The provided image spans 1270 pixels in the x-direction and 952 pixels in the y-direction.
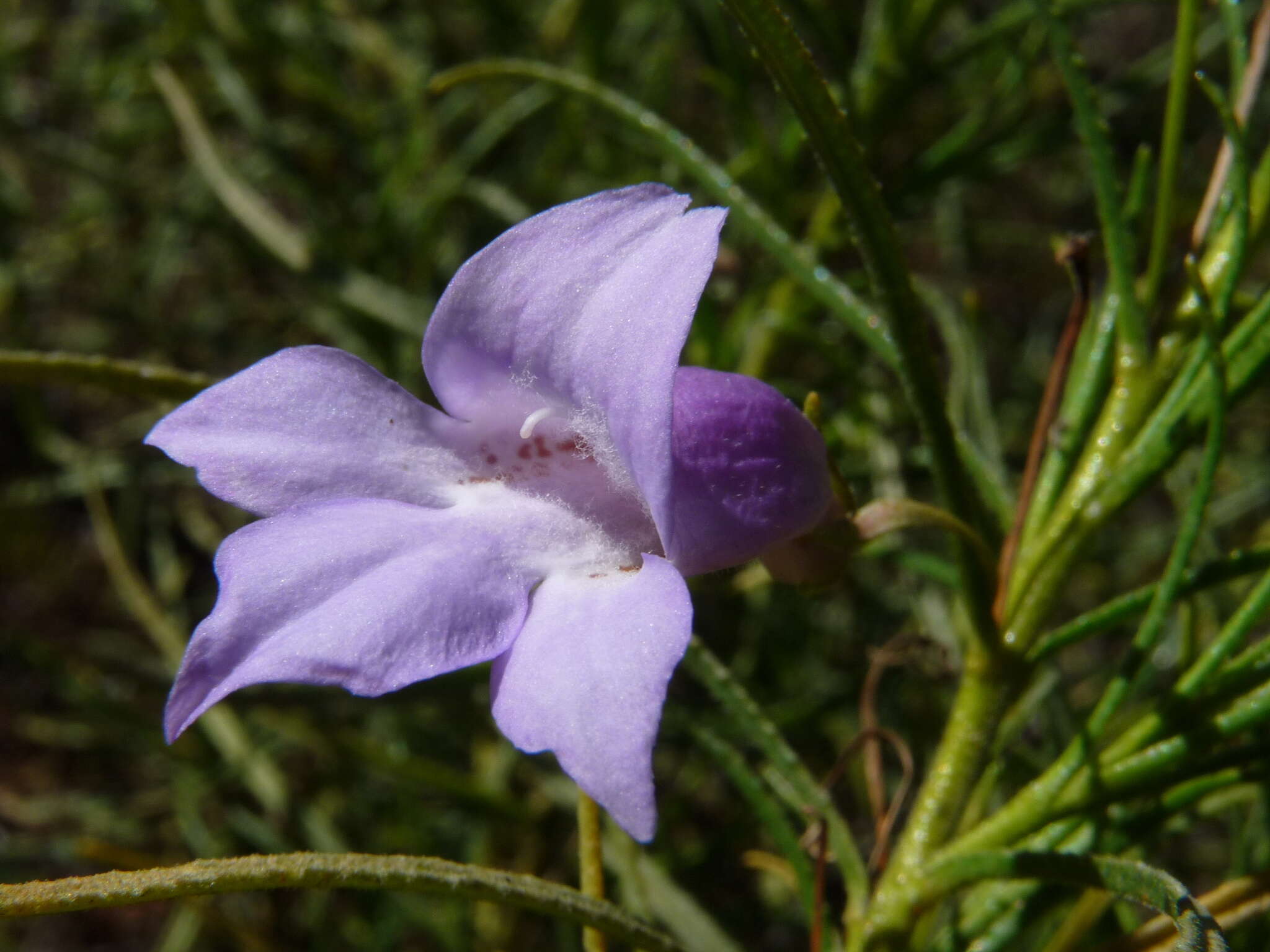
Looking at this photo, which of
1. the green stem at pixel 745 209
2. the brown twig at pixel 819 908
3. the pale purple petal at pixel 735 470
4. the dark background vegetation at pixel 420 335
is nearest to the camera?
the pale purple petal at pixel 735 470

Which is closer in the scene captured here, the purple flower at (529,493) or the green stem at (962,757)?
the purple flower at (529,493)

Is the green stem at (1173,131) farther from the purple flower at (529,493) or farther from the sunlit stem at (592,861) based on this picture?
the sunlit stem at (592,861)

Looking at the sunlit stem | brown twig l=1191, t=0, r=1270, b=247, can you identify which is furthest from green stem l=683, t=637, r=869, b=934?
brown twig l=1191, t=0, r=1270, b=247

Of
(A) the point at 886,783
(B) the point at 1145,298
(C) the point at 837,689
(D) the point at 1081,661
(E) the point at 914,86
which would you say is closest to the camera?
(B) the point at 1145,298

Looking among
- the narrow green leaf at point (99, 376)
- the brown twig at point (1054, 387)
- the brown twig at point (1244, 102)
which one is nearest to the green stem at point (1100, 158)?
the brown twig at point (1054, 387)

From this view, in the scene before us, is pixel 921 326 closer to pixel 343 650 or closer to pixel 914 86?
pixel 343 650

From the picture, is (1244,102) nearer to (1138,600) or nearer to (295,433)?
(1138,600)

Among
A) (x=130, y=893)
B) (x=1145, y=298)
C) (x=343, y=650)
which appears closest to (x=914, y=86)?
(x=1145, y=298)


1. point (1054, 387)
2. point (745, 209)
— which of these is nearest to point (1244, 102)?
point (1054, 387)
